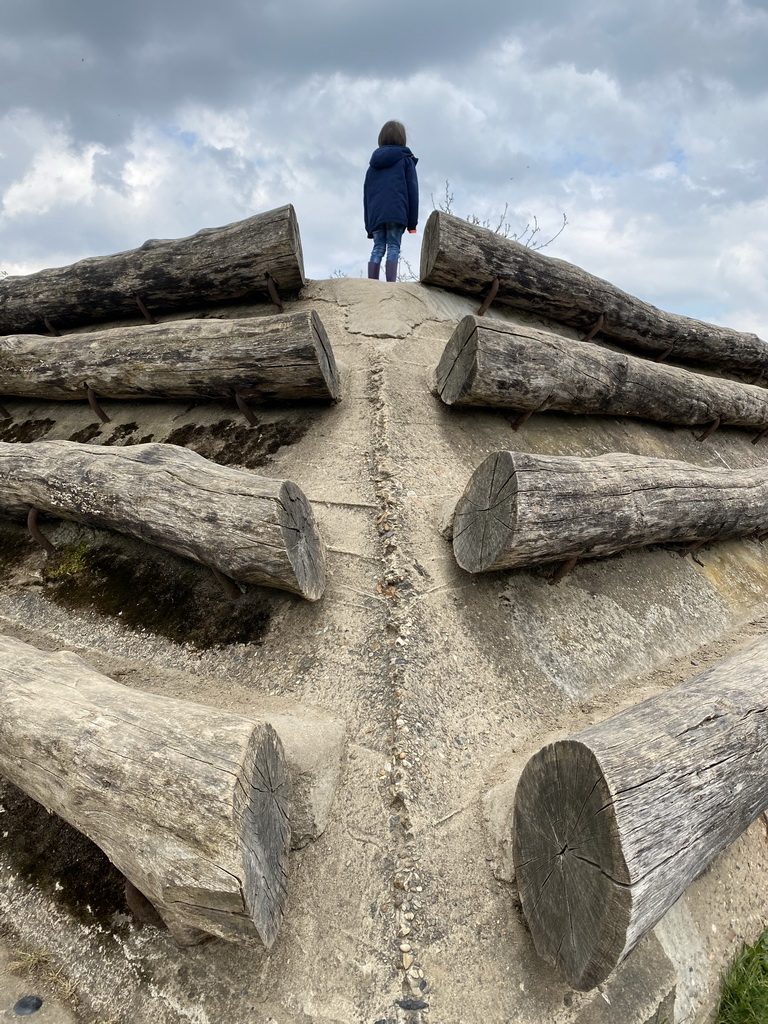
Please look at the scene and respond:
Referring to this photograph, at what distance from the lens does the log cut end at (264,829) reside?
5.81 ft

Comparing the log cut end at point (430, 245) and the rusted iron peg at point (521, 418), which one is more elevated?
the log cut end at point (430, 245)

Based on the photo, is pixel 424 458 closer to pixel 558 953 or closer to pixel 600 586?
pixel 600 586

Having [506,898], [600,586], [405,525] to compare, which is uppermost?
[405,525]

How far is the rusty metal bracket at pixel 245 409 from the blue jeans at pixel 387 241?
2.53m

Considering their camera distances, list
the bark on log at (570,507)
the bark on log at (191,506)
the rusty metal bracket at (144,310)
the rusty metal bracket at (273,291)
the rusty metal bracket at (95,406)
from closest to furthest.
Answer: the bark on log at (191,506) < the bark on log at (570,507) < the rusty metal bracket at (95,406) < the rusty metal bracket at (273,291) < the rusty metal bracket at (144,310)

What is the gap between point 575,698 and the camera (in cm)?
292

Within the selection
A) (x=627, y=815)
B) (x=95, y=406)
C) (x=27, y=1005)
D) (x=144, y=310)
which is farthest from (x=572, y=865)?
(x=144, y=310)

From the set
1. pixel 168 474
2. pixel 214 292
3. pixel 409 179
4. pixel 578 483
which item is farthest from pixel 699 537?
pixel 214 292

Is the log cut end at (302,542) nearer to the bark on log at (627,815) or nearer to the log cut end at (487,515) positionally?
the log cut end at (487,515)

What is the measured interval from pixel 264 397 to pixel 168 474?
4.71 ft

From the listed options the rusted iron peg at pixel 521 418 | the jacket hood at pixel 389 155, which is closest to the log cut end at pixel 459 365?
the rusted iron peg at pixel 521 418

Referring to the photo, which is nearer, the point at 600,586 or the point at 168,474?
the point at 168,474

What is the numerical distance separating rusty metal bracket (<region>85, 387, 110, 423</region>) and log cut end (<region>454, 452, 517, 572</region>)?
3472mm

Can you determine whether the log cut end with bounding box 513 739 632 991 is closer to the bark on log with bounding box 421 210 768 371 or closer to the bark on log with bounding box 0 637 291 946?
the bark on log with bounding box 0 637 291 946
